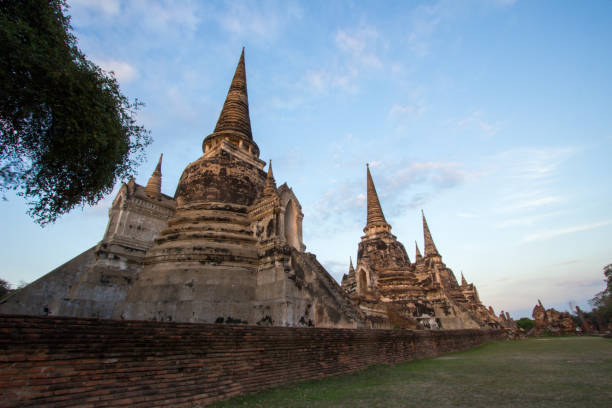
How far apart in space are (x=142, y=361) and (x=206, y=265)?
773cm

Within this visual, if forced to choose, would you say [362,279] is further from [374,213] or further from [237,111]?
[237,111]

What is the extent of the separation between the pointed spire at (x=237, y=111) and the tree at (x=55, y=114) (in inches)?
437

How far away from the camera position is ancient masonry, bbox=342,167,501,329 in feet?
65.3

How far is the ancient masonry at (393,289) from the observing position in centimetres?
1991

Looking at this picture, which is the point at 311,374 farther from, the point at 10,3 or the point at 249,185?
the point at 249,185

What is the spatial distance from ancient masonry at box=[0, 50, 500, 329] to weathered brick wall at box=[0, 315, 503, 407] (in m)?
4.33

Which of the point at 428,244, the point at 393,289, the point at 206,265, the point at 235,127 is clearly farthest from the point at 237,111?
the point at 428,244

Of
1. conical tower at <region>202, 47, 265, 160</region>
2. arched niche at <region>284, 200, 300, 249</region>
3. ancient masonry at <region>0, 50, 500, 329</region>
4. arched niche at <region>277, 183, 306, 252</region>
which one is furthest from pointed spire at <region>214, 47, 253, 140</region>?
arched niche at <region>284, 200, 300, 249</region>

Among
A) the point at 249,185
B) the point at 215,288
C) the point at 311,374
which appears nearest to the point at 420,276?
the point at 249,185

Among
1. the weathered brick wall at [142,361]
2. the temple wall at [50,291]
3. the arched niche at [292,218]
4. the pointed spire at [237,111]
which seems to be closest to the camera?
the weathered brick wall at [142,361]

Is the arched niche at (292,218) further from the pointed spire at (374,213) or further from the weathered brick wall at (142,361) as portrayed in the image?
the pointed spire at (374,213)

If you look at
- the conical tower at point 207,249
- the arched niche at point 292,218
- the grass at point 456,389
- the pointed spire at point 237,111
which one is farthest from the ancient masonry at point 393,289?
the pointed spire at point 237,111

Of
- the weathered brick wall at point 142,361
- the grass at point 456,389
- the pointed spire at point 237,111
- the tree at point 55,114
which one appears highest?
the pointed spire at point 237,111

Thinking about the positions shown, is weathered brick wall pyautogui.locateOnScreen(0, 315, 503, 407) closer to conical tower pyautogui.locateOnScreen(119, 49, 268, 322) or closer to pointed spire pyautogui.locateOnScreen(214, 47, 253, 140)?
conical tower pyautogui.locateOnScreen(119, 49, 268, 322)
